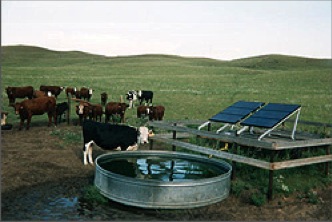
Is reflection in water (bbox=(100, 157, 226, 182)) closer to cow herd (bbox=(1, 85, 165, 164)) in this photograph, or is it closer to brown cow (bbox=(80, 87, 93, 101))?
cow herd (bbox=(1, 85, 165, 164))

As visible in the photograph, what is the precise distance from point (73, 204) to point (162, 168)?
3.49m

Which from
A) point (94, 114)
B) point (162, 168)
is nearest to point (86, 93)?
point (94, 114)

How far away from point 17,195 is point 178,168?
482 cm

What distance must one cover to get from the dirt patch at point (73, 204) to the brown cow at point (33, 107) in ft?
19.1

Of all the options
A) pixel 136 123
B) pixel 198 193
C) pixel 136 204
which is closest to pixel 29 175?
pixel 136 204

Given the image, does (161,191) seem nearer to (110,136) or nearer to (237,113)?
(110,136)

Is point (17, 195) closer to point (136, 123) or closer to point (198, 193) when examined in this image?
point (198, 193)

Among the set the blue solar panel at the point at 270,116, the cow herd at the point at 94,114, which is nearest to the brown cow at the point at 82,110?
the cow herd at the point at 94,114

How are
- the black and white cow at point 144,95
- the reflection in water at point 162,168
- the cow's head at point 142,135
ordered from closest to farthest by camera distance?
the reflection in water at point 162,168 < the cow's head at point 142,135 < the black and white cow at point 144,95

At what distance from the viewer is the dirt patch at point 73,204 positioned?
909cm

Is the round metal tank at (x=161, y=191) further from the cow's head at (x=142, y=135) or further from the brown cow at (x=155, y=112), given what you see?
the brown cow at (x=155, y=112)

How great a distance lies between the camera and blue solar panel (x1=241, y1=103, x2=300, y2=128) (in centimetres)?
1184

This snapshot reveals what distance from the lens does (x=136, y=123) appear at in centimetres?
2216

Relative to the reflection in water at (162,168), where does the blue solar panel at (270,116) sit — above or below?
above
